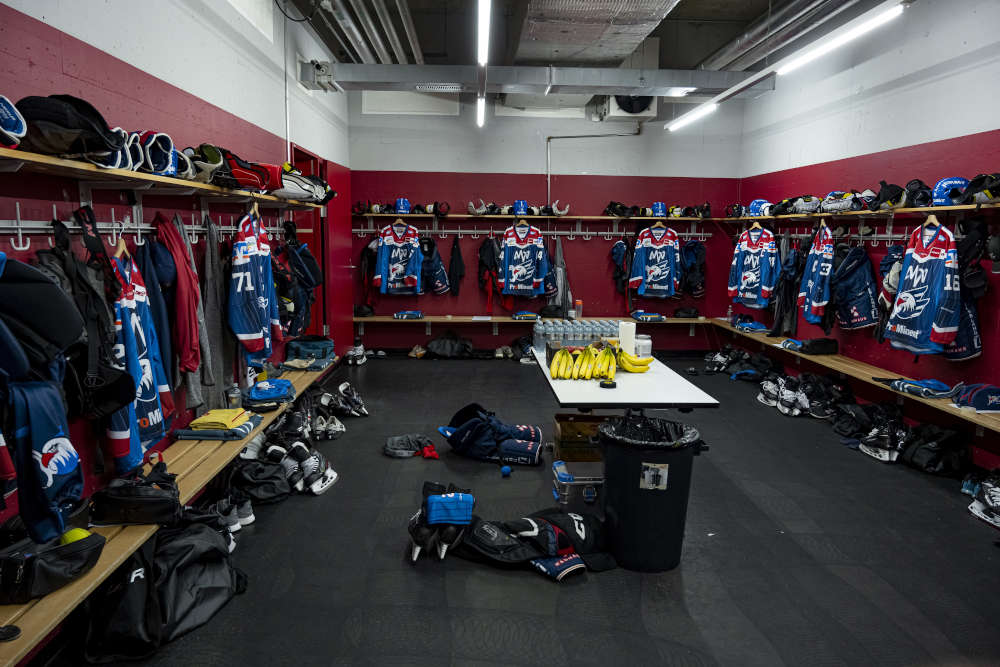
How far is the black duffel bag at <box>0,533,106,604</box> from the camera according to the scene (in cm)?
199

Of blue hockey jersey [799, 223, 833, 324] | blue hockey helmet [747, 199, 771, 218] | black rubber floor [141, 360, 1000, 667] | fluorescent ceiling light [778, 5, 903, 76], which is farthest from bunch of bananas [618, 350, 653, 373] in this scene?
blue hockey helmet [747, 199, 771, 218]

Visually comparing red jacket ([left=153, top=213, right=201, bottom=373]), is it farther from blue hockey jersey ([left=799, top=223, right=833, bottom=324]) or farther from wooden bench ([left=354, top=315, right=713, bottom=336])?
blue hockey jersey ([left=799, top=223, right=833, bottom=324])

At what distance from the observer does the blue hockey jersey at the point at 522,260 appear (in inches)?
319

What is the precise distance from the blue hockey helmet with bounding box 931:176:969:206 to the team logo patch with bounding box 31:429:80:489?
5.43 m

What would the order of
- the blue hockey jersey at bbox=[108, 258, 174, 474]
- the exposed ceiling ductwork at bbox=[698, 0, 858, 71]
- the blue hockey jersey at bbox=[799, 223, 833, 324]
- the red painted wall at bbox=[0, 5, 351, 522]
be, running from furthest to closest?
the blue hockey jersey at bbox=[799, 223, 833, 324]
the exposed ceiling ductwork at bbox=[698, 0, 858, 71]
the blue hockey jersey at bbox=[108, 258, 174, 474]
the red painted wall at bbox=[0, 5, 351, 522]

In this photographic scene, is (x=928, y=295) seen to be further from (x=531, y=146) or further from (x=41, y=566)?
(x=41, y=566)

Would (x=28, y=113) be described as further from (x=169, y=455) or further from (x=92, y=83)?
(x=169, y=455)

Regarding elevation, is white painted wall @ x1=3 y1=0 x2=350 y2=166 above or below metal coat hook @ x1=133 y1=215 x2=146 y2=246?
above

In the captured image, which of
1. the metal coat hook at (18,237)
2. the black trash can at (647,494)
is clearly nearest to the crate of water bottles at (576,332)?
the black trash can at (647,494)

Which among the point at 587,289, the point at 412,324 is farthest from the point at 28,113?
the point at 587,289

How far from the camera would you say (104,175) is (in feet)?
8.31

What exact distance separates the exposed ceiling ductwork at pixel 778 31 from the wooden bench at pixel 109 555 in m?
5.61

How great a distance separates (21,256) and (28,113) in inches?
24.2

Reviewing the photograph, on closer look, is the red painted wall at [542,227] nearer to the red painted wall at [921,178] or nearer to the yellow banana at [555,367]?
the red painted wall at [921,178]
